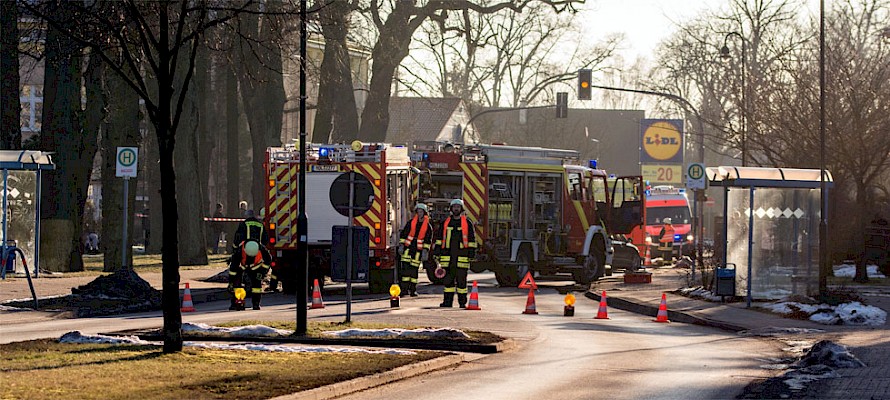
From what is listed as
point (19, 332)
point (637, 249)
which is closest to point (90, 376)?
point (19, 332)

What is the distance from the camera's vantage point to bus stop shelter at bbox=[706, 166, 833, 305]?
2802cm

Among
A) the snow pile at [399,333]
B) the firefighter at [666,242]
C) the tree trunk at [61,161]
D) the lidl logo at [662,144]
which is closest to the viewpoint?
the snow pile at [399,333]

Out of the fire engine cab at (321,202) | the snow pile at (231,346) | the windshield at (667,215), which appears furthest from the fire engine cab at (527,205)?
the windshield at (667,215)

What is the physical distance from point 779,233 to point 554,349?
10.4m

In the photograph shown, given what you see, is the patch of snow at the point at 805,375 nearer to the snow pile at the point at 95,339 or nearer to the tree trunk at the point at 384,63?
the snow pile at the point at 95,339

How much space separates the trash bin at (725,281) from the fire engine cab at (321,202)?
20.5 ft

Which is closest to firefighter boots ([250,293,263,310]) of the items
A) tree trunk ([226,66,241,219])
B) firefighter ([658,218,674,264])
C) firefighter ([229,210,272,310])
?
firefighter ([229,210,272,310])

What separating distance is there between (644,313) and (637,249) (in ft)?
45.2

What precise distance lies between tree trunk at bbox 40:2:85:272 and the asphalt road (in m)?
7.66

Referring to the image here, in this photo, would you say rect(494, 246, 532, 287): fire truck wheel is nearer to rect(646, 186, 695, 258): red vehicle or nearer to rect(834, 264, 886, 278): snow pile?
rect(834, 264, 886, 278): snow pile

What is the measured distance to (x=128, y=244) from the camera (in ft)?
114

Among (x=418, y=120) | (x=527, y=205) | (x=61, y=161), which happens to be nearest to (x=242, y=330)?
(x=527, y=205)

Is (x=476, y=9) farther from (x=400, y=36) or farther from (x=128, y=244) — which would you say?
(x=128, y=244)

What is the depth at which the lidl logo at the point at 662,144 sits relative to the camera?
281 ft
